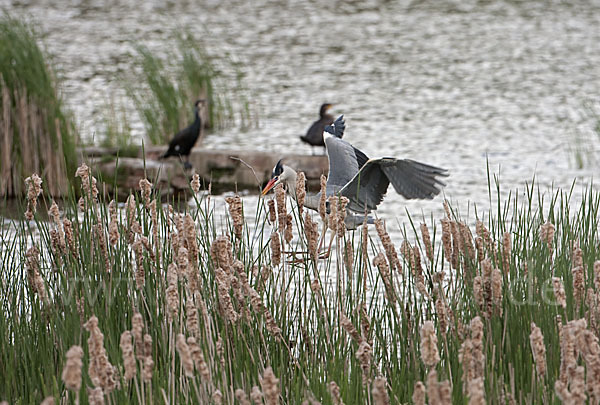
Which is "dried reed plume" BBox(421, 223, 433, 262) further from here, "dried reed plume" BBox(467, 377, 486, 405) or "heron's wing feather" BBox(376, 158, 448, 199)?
"heron's wing feather" BBox(376, 158, 448, 199)

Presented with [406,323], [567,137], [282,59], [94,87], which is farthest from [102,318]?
[282,59]

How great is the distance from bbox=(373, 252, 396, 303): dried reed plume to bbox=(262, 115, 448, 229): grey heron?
70 cm

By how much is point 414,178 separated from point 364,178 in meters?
0.36

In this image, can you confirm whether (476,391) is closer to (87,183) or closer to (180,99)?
(87,183)

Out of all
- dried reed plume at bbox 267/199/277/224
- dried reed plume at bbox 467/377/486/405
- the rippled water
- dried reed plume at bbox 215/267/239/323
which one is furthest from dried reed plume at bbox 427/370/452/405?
the rippled water

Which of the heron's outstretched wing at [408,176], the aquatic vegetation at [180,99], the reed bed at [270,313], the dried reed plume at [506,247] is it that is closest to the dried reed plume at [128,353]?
the reed bed at [270,313]

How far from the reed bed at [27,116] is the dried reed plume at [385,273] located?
387 centimetres

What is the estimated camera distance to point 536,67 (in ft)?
35.0

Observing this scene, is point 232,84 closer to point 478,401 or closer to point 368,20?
point 368,20

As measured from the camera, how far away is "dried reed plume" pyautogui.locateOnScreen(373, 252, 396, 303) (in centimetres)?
209

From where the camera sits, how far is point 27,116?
605 cm

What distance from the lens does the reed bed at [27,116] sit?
19.6 ft

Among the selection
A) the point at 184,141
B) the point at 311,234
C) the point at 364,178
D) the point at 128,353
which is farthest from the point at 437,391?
the point at 184,141

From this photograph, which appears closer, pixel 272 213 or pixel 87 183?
pixel 87 183
